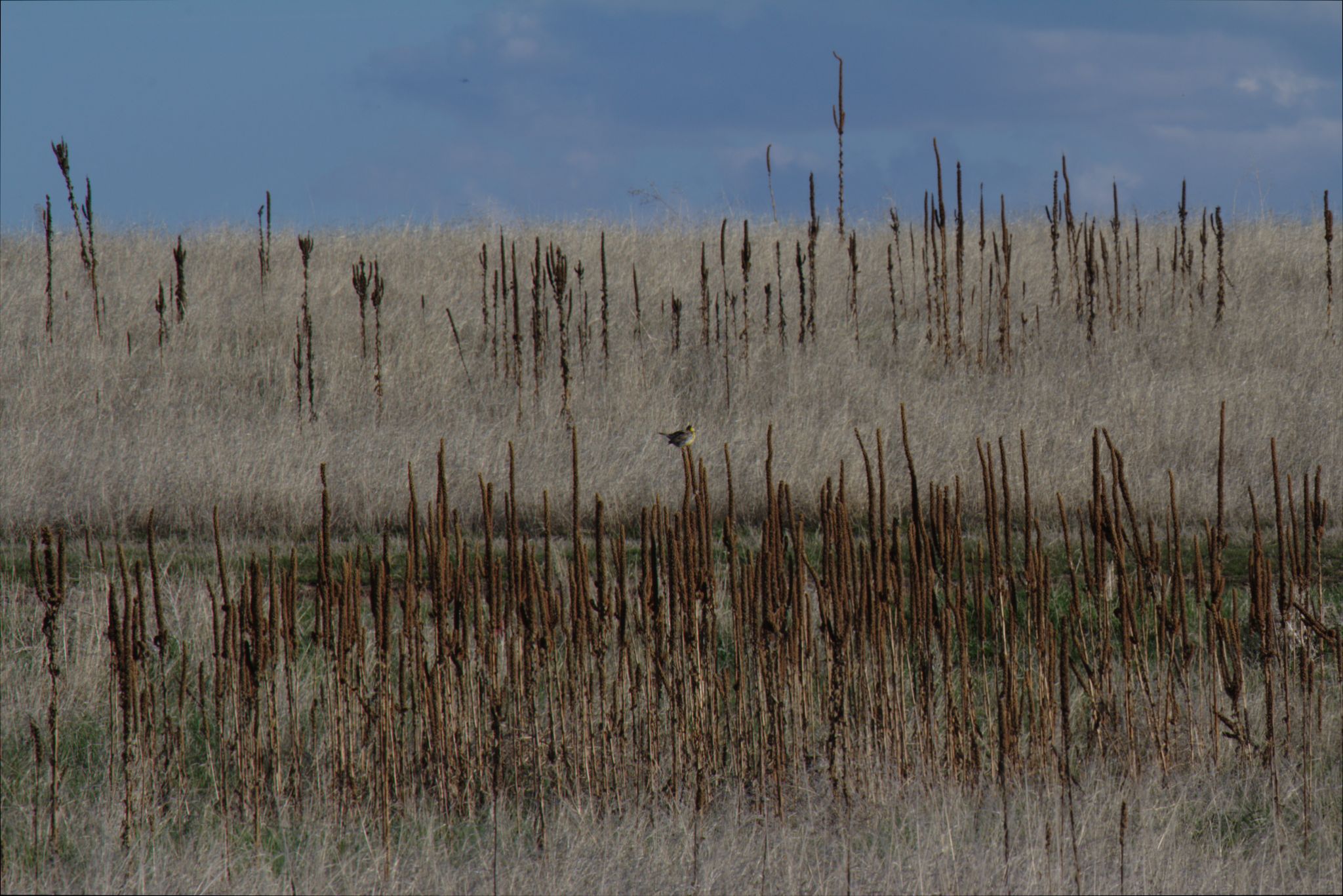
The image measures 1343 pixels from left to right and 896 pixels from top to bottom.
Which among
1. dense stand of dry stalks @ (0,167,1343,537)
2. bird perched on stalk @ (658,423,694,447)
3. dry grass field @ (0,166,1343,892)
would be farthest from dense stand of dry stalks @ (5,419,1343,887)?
bird perched on stalk @ (658,423,694,447)

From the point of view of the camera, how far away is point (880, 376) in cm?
1116

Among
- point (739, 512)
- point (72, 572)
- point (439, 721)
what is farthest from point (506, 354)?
point (439, 721)

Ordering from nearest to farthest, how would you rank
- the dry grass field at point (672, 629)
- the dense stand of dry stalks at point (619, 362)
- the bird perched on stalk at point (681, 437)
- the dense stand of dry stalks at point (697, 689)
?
the dry grass field at point (672, 629) → the dense stand of dry stalks at point (697, 689) → the dense stand of dry stalks at point (619, 362) → the bird perched on stalk at point (681, 437)

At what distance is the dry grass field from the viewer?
368 cm

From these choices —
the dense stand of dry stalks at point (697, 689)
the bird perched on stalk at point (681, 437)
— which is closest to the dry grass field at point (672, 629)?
the dense stand of dry stalks at point (697, 689)

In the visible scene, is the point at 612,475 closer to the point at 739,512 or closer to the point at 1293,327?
the point at 739,512

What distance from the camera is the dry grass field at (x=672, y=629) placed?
3684 millimetres

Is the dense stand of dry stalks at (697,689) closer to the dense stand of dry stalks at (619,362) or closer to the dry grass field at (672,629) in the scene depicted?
the dry grass field at (672,629)

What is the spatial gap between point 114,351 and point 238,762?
885 cm

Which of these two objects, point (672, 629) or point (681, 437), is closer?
point (672, 629)

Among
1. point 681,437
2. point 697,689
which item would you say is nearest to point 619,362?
point 681,437

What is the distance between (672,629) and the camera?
13.2ft

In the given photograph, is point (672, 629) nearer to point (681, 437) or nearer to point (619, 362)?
point (681, 437)

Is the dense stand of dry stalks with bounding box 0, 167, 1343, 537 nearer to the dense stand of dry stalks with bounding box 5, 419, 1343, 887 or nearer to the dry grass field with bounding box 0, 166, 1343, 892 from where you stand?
the dry grass field with bounding box 0, 166, 1343, 892
